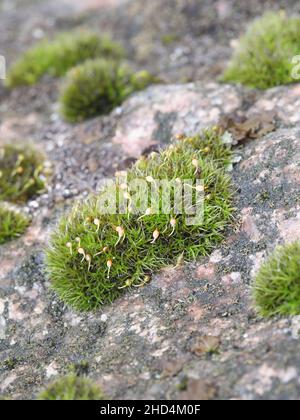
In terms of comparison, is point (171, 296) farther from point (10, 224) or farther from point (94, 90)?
point (94, 90)

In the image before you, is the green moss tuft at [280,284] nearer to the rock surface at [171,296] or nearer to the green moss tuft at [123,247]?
the rock surface at [171,296]

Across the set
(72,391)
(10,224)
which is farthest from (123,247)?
(10,224)

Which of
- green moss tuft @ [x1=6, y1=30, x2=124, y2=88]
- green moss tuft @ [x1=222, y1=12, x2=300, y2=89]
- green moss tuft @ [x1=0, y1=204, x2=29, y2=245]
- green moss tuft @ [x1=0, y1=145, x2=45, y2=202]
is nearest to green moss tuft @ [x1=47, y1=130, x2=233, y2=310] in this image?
green moss tuft @ [x1=0, y1=204, x2=29, y2=245]

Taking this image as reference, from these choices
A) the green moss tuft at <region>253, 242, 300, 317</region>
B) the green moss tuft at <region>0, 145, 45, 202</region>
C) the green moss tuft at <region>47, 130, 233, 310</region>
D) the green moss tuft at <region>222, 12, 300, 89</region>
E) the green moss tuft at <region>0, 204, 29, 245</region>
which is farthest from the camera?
the green moss tuft at <region>222, 12, 300, 89</region>

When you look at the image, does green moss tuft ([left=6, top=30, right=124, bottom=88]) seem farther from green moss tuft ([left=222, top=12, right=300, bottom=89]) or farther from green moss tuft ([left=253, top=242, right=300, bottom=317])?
green moss tuft ([left=253, top=242, right=300, bottom=317])

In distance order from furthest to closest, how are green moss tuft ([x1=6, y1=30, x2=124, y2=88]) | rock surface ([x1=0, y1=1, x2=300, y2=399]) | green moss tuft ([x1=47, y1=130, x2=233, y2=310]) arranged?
green moss tuft ([x1=6, y1=30, x2=124, y2=88]) → green moss tuft ([x1=47, y1=130, x2=233, y2=310]) → rock surface ([x1=0, y1=1, x2=300, y2=399])

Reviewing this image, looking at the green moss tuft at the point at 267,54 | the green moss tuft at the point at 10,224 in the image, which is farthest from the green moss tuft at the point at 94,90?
the green moss tuft at the point at 10,224
